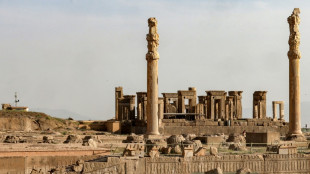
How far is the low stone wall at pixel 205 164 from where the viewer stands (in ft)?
48.8

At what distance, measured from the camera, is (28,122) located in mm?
45844

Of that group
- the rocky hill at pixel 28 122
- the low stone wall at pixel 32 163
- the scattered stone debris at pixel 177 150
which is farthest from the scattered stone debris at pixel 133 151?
the rocky hill at pixel 28 122

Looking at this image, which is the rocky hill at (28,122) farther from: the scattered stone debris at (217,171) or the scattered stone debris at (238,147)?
the scattered stone debris at (217,171)

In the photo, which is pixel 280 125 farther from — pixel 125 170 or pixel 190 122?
pixel 125 170

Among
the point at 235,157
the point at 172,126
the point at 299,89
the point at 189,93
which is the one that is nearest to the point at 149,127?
the point at 299,89

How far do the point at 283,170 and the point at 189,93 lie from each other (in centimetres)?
2925

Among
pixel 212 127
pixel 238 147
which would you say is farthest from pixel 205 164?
pixel 212 127

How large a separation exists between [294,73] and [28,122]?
2303cm

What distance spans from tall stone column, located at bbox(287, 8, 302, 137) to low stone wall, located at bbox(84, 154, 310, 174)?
13.3 metres

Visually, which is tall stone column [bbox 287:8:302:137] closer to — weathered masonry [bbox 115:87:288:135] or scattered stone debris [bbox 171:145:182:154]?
weathered masonry [bbox 115:87:288:135]

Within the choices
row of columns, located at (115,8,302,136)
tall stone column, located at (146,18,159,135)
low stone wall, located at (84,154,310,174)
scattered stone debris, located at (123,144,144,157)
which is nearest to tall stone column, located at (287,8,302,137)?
row of columns, located at (115,8,302,136)

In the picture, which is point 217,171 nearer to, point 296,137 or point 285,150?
point 285,150

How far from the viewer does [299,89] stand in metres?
29.1

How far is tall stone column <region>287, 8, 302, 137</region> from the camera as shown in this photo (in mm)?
28906
